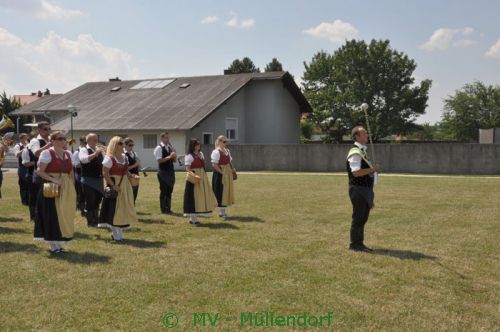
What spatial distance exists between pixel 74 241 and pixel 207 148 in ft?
78.5

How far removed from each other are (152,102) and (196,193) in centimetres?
2801

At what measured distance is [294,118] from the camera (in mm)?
42562

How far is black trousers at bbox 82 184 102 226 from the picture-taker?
10688mm

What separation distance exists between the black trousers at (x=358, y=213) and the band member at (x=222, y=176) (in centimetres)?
420

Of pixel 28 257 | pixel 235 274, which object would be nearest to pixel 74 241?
pixel 28 257

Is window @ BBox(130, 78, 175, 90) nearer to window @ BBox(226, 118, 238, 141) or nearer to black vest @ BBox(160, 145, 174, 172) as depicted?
window @ BBox(226, 118, 238, 141)

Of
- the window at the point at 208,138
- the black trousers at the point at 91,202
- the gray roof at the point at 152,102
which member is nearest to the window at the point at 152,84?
the gray roof at the point at 152,102

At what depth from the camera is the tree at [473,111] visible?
67062 mm

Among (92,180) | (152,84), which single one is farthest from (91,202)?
(152,84)

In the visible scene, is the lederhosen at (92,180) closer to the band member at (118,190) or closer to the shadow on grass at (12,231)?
the band member at (118,190)

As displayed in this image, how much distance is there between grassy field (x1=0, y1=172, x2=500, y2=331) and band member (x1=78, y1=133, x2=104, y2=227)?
71 cm

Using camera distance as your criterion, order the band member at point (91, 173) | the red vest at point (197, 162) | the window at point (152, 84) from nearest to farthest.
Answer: the band member at point (91, 173) < the red vest at point (197, 162) < the window at point (152, 84)

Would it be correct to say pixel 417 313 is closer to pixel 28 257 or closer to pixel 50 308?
pixel 50 308

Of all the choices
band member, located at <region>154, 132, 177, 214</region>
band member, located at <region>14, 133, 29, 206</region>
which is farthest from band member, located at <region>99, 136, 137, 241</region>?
band member, located at <region>14, 133, 29, 206</region>
